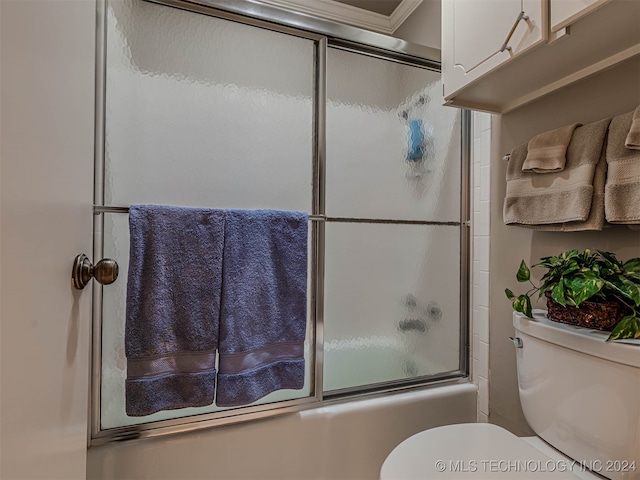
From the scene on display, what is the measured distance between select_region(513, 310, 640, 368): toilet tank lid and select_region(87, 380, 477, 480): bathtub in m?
0.58

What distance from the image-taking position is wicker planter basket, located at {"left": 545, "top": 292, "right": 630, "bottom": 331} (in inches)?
31.9

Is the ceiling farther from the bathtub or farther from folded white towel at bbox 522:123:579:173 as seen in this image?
the bathtub

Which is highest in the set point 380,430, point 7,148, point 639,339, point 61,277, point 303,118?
point 303,118

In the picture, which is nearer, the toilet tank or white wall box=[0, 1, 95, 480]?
white wall box=[0, 1, 95, 480]

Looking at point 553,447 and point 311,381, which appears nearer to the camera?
point 553,447

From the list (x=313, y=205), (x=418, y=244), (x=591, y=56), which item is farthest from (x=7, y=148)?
(x=418, y=244)

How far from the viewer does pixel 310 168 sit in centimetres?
129

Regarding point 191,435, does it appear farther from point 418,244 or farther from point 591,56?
point 591,56

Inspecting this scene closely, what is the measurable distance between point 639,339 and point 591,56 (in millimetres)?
746

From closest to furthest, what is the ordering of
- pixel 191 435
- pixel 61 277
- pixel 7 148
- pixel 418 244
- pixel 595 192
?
pixel 7 148, pixel 61 277, pixel 595 192, pixel 191 435, pixel 418 244

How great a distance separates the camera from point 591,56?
3.06ft

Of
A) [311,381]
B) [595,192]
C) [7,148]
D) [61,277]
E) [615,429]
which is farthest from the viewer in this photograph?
[311,381]

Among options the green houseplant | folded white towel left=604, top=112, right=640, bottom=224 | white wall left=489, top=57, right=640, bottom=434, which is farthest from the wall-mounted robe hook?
white wall left=489, top=57, right=640, bottom=434

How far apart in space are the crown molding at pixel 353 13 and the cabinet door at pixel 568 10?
4.06 ft
